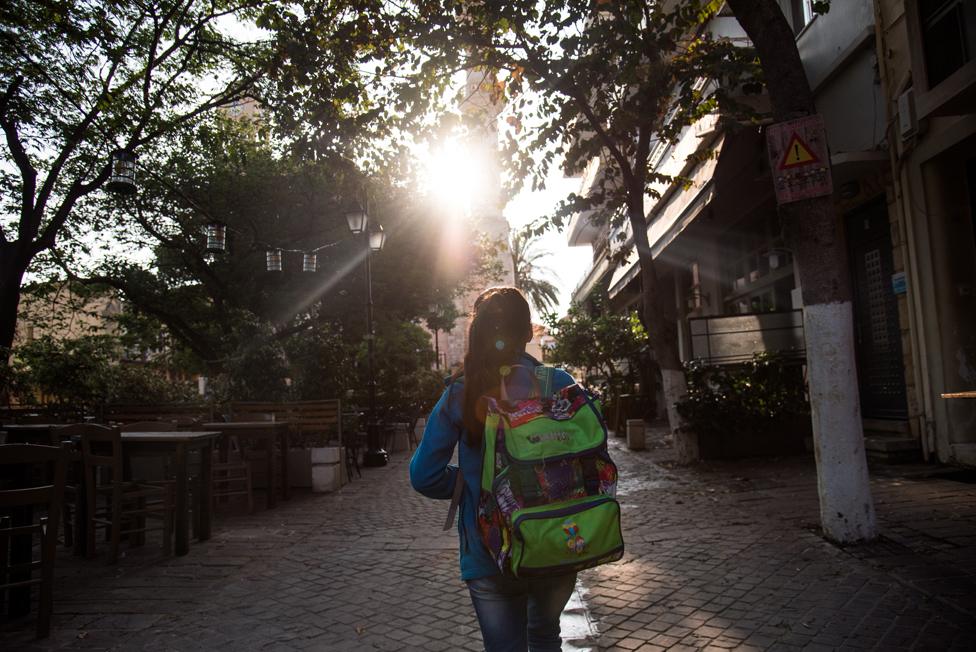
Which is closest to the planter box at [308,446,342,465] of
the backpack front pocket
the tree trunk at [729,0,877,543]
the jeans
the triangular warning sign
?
the tree trunk at [729,0,877,543]

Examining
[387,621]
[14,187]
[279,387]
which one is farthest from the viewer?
[14,187]

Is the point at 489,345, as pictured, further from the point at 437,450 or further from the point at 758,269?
the point at 758,269

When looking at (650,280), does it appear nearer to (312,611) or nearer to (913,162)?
(913,162)

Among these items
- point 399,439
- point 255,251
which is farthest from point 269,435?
point 255,251

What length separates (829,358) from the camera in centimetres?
486

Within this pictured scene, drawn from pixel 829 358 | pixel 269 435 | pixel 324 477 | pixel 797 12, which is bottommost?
pixel 324 477

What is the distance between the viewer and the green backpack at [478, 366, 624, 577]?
6.40 feet

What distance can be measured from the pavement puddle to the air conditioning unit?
6.20 meters

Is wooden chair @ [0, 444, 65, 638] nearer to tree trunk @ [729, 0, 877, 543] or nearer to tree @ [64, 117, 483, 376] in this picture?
tree trunk @ [729, 0, 877, 543]

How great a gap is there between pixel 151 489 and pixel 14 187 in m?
12.2

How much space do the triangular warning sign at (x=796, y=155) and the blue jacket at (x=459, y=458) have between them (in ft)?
11.6

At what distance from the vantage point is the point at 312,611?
4.20 metres

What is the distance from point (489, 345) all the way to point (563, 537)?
0.63 metres

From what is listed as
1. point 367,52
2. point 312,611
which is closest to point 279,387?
point 367,52
